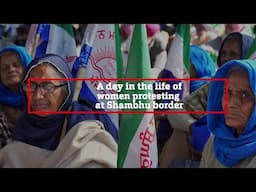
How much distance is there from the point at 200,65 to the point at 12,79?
37.9 inches

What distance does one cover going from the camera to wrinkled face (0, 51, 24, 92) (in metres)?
3.23

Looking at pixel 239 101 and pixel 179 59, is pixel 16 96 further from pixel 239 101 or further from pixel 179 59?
pixel 239 101

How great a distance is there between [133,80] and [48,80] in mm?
367

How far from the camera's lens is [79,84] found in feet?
10.2

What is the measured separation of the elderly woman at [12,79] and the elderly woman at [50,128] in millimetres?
288

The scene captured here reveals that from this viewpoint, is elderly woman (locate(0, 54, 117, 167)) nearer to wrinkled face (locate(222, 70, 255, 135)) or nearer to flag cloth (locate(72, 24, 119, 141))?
flag cloth (locate(72, 24, 119, 141))

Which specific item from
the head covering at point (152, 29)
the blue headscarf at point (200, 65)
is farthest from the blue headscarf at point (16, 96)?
the head covering at point (152, 29)

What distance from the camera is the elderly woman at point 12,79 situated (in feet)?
10.5

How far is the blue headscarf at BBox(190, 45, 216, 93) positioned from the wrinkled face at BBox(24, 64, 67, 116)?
75cm

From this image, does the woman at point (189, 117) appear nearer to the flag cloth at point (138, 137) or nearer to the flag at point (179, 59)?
the flag at point (179, 59)

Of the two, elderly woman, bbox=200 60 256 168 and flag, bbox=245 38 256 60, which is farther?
flag, bbox=245 38 256 60

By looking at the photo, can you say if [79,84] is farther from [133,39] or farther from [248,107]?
[248,107]

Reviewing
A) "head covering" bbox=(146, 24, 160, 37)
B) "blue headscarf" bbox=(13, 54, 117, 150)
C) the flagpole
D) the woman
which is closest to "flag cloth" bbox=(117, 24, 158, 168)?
"blue headscarf" bbox=(13, 54, 117, 150)

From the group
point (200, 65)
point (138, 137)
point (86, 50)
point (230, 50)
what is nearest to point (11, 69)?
point (86, 50)
